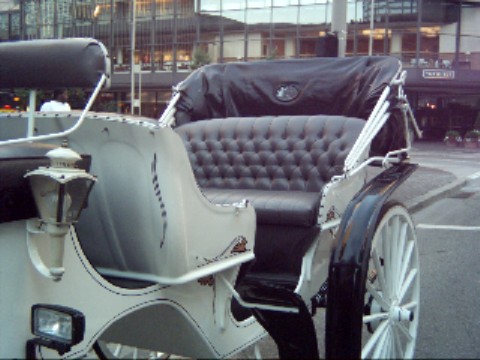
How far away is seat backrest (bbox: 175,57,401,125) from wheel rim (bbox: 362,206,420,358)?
1314 millimetres

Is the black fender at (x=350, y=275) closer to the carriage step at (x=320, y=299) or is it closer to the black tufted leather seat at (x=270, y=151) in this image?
the carriage step at (x=320, y=299)

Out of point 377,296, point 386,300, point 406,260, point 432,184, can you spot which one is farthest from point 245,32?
point 377,296

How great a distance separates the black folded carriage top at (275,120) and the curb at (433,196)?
20.6 feet

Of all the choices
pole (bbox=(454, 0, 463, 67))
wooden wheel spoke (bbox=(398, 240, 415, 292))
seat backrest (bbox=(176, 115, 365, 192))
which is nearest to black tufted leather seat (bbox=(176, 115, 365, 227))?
seat backrest (bbox=(176, 115, 365, 192))

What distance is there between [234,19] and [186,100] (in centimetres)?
3947

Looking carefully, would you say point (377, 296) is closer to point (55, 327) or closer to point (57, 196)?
point (55, 327)

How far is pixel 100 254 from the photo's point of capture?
2.47 meters

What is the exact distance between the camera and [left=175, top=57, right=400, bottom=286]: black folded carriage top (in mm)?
4375

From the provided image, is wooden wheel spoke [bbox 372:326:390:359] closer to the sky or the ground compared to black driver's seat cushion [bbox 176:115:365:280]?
closer to the ground

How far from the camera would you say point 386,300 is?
10.8 ft

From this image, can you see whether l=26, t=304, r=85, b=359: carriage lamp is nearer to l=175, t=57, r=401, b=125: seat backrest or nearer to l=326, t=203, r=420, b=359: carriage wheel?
l=326, t=203, r=420, b=359: carriage wheel

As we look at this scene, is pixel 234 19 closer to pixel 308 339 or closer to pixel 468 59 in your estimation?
pixel 468 59

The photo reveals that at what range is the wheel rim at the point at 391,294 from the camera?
3.18 meters

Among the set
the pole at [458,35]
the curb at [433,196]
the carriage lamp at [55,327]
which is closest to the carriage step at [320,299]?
the carriage lamp at [55,327]
